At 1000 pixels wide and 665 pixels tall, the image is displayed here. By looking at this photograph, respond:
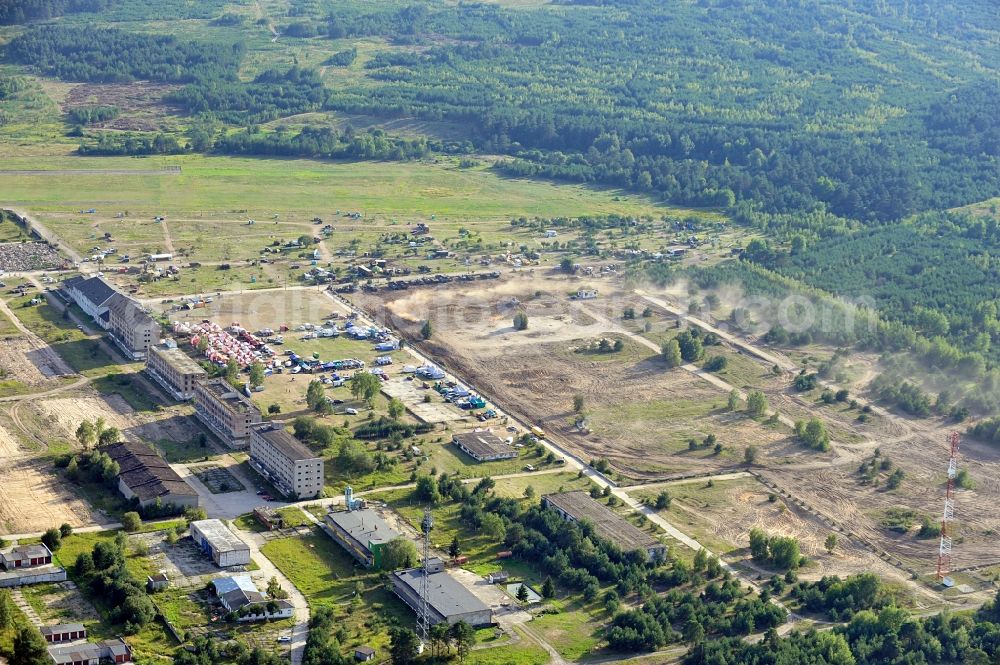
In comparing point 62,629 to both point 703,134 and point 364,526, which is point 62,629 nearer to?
point 364,526

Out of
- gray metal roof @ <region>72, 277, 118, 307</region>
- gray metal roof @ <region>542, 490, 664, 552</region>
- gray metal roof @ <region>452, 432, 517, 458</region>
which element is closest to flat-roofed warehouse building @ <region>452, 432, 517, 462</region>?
gray metal roof @ <region>452, 432, 517, 458</region>

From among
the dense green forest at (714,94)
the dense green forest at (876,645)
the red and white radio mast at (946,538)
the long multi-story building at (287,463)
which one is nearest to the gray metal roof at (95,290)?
the long multi-story building at (287,463)

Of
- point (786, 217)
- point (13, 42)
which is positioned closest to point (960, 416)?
point (786, 217)

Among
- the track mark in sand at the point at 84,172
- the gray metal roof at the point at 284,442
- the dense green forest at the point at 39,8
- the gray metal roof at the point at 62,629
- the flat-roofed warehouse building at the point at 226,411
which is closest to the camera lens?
the gray metal roof at the point at 62,629

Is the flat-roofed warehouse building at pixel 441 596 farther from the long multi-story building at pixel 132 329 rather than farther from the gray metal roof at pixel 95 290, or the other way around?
the gray metal roof at pixel 95 290

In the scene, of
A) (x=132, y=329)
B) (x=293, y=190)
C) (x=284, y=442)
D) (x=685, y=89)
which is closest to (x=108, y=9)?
(x=293, y=190)

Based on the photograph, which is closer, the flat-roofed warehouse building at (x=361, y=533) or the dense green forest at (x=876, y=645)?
the dense green forest at (x=876, y=645)

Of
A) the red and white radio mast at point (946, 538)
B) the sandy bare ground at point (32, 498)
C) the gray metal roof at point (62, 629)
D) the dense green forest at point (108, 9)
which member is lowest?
the red and white radio mast at point (946, 538)
